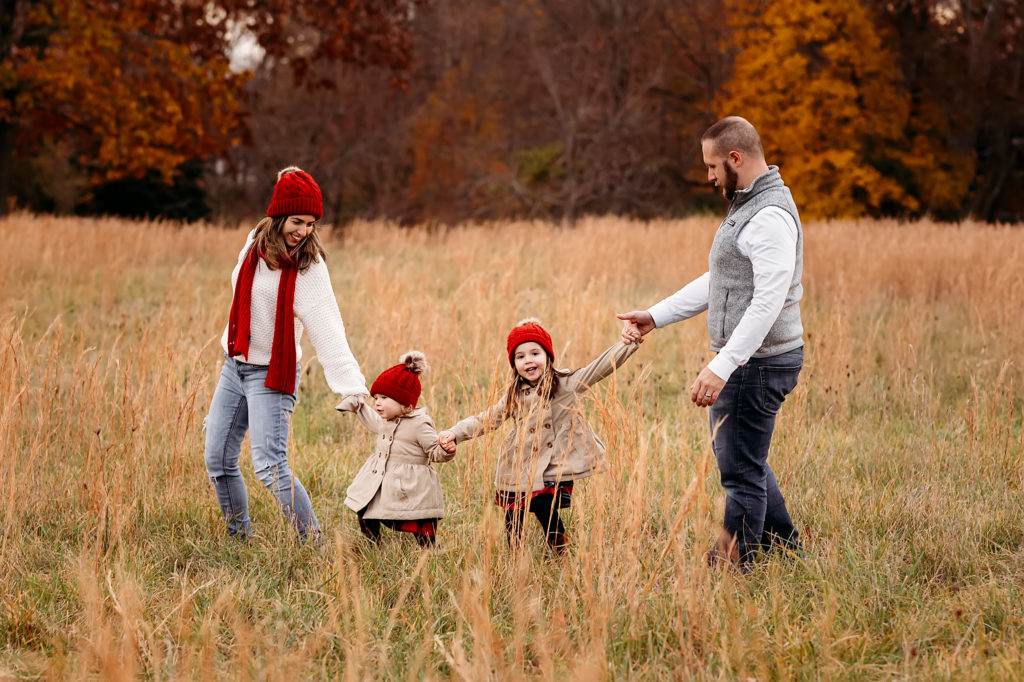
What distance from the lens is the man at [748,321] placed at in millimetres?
2867

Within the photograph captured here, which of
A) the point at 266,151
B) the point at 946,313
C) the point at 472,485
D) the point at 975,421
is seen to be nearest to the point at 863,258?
the point at 946,313

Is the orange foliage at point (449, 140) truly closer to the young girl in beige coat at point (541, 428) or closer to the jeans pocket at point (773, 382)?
the young girl in beige coat at point (541, 428)

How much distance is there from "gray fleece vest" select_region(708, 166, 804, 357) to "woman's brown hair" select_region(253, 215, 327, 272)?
1.57 m

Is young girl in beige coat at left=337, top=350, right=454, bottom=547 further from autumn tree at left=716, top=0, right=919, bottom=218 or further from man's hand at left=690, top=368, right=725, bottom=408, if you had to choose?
autumn tree at left=716, top=0, right=919, bottom=218

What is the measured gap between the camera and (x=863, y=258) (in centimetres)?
974

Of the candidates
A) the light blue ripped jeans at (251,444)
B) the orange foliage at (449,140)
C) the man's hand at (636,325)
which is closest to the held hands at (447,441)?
the light blue ripped jeans at (251,444)

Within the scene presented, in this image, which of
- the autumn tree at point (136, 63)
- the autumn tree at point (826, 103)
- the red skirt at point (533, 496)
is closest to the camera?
the red skirt at point (533, 496)

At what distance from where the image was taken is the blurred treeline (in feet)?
76.8

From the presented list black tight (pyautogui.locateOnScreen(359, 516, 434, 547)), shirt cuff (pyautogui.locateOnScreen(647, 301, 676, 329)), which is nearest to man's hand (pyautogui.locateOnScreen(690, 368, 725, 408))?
shirt cuff (pyautogui.locateOnScreen(647, 301, 676, 329))

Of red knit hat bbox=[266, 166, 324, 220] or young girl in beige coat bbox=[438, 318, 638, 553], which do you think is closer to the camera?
young girl in beige coat bbox=[438, 318, 638, 553]

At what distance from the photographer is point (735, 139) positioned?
119 inches

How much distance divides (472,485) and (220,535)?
125 cm

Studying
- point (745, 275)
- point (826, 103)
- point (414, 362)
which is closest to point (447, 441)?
point (414, 362)

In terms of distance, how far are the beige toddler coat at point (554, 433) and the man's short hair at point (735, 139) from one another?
0.77 m
